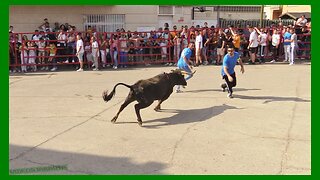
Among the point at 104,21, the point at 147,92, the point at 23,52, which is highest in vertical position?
the point at 104,21

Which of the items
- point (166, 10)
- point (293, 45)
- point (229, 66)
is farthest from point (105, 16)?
point (229, 66)

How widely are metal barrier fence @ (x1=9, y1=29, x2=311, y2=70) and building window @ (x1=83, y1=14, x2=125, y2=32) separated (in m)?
3.60

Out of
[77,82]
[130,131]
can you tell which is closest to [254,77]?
[77,82]

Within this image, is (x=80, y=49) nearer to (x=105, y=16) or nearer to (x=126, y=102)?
(x=105, y=16)

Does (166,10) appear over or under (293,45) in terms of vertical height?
over

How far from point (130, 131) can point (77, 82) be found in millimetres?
5688

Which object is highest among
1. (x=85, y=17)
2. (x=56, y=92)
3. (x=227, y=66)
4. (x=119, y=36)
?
(x=85, y=17)

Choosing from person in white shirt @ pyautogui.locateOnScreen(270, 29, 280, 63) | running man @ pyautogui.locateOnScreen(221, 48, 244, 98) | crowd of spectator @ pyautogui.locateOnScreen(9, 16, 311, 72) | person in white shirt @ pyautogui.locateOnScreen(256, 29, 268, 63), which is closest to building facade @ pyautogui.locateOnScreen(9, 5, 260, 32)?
crowd of spectator @ pyautogui.locateOnScreen(9, 16, 311, 72)

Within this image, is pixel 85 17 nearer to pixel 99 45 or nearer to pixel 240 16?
pixel 99 45

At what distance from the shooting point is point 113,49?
15047 millimetres

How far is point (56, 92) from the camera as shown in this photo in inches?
394

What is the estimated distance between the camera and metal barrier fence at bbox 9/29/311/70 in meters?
14.5

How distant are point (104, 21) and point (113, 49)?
203 inches

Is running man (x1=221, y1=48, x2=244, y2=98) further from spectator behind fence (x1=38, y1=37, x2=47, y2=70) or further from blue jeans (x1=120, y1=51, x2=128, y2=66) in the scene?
spectator behind fence (x1=38, y1=37, x2=47, y2=70)
